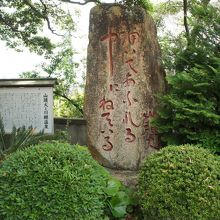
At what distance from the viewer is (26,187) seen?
402 cm

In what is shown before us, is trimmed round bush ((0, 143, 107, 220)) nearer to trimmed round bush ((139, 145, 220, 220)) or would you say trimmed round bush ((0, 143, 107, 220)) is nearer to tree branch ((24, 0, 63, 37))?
trimmed round bush ((139, 145, 220, 220))

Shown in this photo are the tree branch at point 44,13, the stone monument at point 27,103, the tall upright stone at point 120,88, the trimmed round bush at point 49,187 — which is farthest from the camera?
the tree branch at point 44,13

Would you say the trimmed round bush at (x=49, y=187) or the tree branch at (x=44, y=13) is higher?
the tree branch at (x=44, y=13)

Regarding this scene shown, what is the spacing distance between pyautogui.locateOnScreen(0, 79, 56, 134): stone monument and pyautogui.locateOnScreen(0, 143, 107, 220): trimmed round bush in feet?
9.21

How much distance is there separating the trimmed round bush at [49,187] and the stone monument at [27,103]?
2.81 metres

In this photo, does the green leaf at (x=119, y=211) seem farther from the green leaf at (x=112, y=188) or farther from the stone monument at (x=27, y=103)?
the stone monument at (x=27, y=103)

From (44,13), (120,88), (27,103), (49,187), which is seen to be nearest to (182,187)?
(49,187)

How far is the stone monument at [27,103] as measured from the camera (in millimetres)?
7039

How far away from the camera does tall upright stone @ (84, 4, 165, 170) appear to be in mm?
6203

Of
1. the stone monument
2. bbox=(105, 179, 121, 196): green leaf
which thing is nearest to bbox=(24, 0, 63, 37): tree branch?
the stone monument

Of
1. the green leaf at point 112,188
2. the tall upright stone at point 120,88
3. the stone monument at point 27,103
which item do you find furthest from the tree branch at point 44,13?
the green leaf at point 112,188

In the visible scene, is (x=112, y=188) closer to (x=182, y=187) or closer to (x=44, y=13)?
(x=182, y=187)

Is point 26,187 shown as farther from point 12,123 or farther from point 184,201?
point 12,123

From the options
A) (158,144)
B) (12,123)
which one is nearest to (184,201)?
(158,144)
